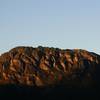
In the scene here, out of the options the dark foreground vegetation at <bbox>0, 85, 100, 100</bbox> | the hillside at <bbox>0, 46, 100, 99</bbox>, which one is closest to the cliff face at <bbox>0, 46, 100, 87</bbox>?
the hillside at <bbox>0, 46, 100, 99</bbox>

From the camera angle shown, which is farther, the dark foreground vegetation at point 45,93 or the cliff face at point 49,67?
the cliff face at point 49,67

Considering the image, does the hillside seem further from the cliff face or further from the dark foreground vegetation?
the dark foreground vegetation

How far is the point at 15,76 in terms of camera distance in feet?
541

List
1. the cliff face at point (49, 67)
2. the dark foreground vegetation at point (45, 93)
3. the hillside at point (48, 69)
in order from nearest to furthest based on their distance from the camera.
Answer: the dark foreground vegetation at point (45, 93)
the hillside at point (48, 69)
the cliff face at point (49, 67)

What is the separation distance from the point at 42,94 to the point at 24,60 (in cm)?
1692

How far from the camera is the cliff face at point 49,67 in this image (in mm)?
163500

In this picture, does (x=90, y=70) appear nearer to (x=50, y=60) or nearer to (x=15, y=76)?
(x=50, y=60)

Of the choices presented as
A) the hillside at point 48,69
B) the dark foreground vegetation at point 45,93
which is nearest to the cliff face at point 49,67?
the hillside at point 48,69

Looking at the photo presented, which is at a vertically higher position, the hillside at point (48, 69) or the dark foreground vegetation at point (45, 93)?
the hillside at point (48, 69)

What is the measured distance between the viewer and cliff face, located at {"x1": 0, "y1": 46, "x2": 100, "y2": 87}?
6437 inches

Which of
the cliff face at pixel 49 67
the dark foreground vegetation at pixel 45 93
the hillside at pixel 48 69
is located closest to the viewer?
the dark foreground vegetation at pixel 45 93

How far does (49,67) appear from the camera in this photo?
550 feet

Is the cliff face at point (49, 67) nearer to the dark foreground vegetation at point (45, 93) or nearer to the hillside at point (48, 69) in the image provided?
the hillside at point (48, 69)

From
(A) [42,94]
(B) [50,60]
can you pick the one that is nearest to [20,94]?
(A) [42,94]
